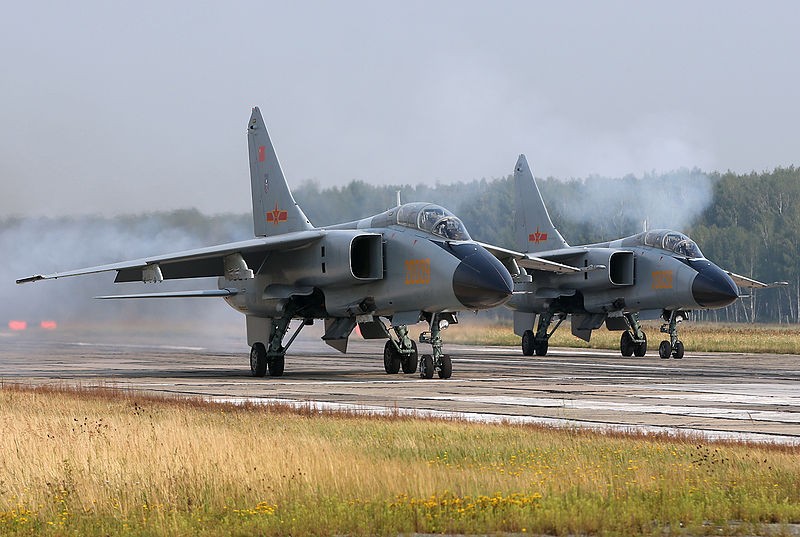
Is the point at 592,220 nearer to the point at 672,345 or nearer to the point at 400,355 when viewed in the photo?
the point at 672,345

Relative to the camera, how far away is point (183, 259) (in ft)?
78.9

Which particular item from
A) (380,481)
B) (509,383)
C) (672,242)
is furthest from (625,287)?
(380,481)

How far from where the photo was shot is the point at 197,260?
25625 mm

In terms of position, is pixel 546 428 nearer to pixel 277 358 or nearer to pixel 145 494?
pixel 145 494

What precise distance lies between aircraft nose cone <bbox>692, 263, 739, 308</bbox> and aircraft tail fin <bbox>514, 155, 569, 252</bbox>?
767 cm

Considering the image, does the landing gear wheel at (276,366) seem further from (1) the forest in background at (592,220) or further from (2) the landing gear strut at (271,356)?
(1) the forest in background at (592,220)

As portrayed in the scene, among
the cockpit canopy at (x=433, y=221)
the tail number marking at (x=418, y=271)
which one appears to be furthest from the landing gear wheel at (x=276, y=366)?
the cockpit canopy at (x=433, y=221)

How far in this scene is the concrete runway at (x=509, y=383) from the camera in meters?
14.8

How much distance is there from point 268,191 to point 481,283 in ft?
26.9

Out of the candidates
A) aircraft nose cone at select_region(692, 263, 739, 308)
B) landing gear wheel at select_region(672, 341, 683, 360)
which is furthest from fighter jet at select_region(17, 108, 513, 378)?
landing gear wheel at select_region(672, 341, 683, 360)

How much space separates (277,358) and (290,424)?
40.5 feet

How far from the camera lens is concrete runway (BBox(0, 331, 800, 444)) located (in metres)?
14.8

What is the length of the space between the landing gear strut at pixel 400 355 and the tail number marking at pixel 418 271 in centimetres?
243

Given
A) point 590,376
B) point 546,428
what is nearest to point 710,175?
point 590,376
